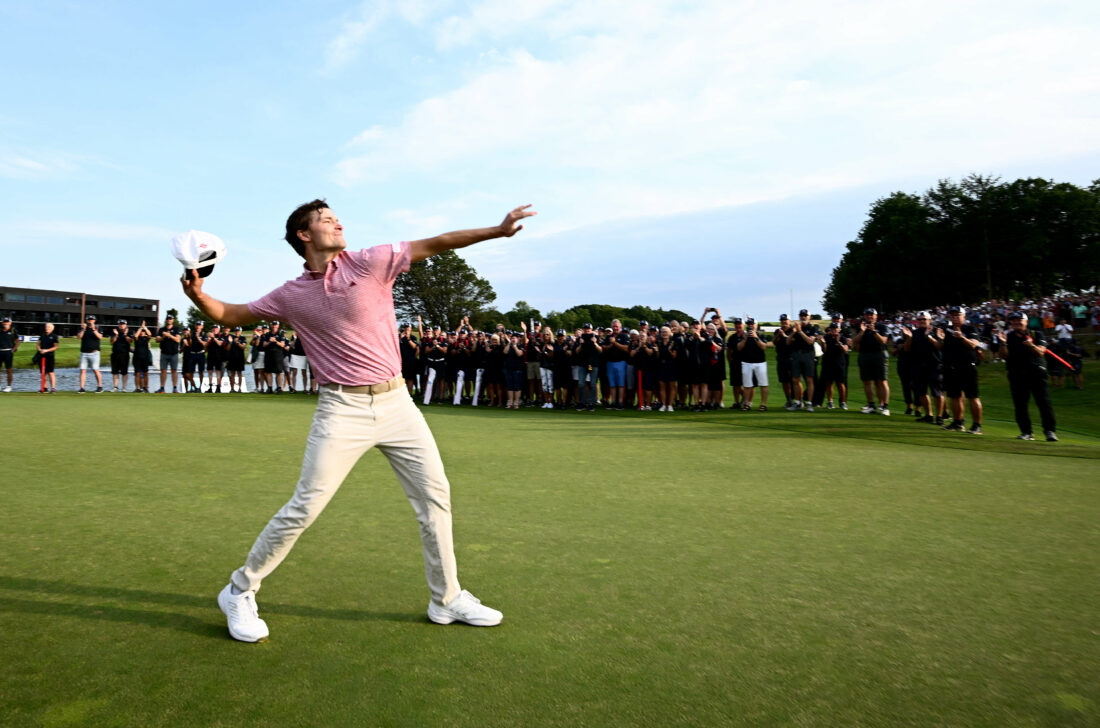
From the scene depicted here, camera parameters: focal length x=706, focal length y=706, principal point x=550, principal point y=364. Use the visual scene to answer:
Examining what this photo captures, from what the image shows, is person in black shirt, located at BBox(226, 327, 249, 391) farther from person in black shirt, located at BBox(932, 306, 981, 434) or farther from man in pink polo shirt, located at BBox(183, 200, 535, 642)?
man in pink polo shirt, located at BBox(183, 200, 535, 642)

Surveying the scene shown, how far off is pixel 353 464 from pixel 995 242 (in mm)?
75731

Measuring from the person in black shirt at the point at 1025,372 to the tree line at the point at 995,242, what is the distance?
6069 cm

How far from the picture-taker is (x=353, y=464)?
11.9 ft

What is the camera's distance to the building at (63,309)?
107875 millimetres

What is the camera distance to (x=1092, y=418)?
17078 mm

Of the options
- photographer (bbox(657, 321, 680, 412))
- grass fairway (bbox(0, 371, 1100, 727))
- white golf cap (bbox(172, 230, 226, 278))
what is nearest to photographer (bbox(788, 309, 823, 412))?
photographer (bbox(657, 321, 680, 412))

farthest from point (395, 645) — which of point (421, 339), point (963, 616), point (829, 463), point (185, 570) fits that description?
point (421, 339)

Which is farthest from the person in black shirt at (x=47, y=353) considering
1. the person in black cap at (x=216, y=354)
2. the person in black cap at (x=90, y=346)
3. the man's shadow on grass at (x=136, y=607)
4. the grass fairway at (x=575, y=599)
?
the man's shadow on grass at (x=136, y=607)

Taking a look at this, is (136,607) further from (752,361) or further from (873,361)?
(752,361)

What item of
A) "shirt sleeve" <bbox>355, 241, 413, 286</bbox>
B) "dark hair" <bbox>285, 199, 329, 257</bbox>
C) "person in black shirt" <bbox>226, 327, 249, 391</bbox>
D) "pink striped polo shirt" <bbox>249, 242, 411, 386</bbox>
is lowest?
"pink striped polo shirt" <bbox>249, 242, 411, 386</bbox>

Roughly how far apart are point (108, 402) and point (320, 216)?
17.1 meters

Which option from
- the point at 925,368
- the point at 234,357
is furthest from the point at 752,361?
the point at 234,357

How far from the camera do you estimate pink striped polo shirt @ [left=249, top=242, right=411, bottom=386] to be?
3.77 meters

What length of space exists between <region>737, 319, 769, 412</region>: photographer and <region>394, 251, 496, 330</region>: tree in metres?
65.0
